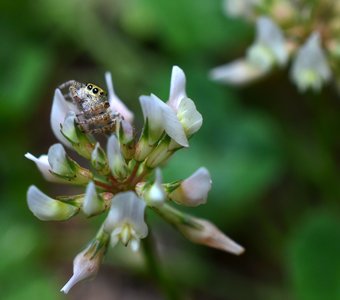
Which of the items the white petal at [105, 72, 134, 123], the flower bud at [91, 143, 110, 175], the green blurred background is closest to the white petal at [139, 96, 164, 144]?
the flower bud at [91, 143, 110, 175]

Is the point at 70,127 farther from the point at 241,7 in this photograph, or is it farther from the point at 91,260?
the point at 241,7

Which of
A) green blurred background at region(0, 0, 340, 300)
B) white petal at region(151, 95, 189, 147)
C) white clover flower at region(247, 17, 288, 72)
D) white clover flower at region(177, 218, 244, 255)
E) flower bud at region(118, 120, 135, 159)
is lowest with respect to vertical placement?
green blurred background at region(0, 0, 340, 300)

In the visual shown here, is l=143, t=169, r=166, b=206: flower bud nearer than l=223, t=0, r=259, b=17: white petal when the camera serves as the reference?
Yes

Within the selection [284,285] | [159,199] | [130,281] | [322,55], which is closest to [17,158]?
[130,281]

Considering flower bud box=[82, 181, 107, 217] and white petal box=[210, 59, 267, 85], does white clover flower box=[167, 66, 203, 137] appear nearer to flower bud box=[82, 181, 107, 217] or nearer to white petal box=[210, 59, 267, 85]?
flower bud box=[82, 181, 107, 217]

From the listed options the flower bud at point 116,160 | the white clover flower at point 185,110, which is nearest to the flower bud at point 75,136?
the flower bud at point 116,160
